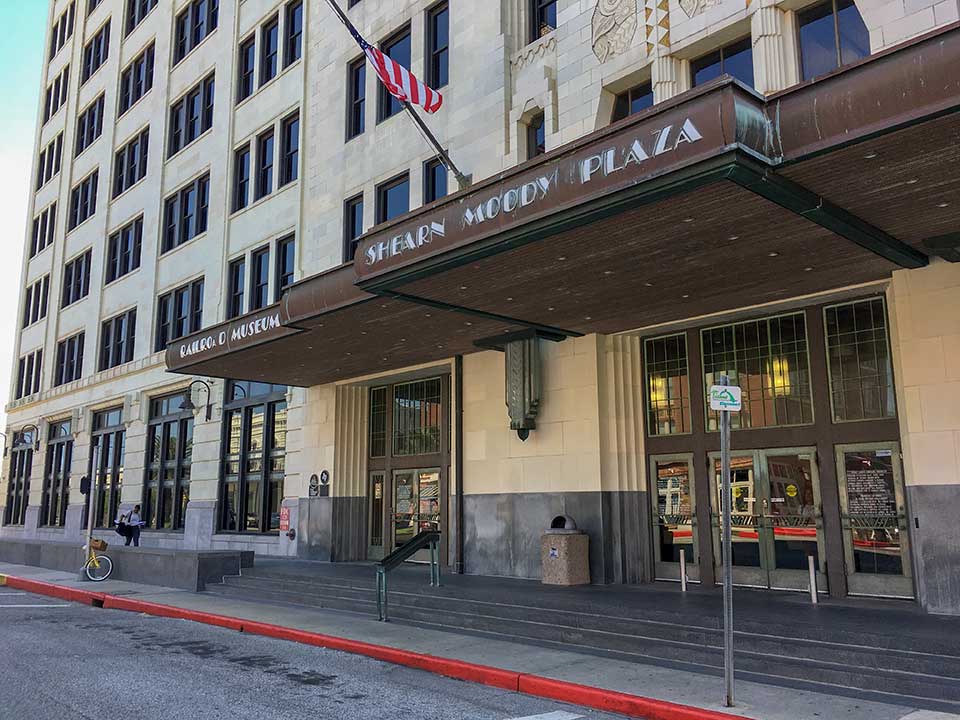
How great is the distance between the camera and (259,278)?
23.3 metres

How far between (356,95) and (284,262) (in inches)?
194

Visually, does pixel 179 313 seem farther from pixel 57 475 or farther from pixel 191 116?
pixel 57 475

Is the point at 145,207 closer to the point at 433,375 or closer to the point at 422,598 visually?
the point at 433,375

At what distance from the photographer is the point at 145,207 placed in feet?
97.6

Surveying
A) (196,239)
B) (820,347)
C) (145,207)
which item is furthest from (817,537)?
(145,207)

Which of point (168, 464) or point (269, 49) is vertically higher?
point (269, 49)

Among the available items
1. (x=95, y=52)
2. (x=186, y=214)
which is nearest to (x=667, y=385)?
(x=186, y=214)

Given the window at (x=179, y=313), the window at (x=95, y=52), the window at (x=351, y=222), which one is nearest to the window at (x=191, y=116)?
the window at (x=179, y=313)

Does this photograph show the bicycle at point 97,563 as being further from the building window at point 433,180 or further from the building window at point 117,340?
the building window at point 433,180

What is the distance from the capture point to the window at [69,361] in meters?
33.3

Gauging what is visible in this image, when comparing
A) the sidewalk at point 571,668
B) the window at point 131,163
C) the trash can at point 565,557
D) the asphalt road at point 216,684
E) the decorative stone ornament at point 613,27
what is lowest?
the asphalt road at point 216,684

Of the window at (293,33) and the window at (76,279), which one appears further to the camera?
the window at (76,279)

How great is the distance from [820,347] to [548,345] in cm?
481

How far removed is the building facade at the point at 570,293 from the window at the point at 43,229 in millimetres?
14465
